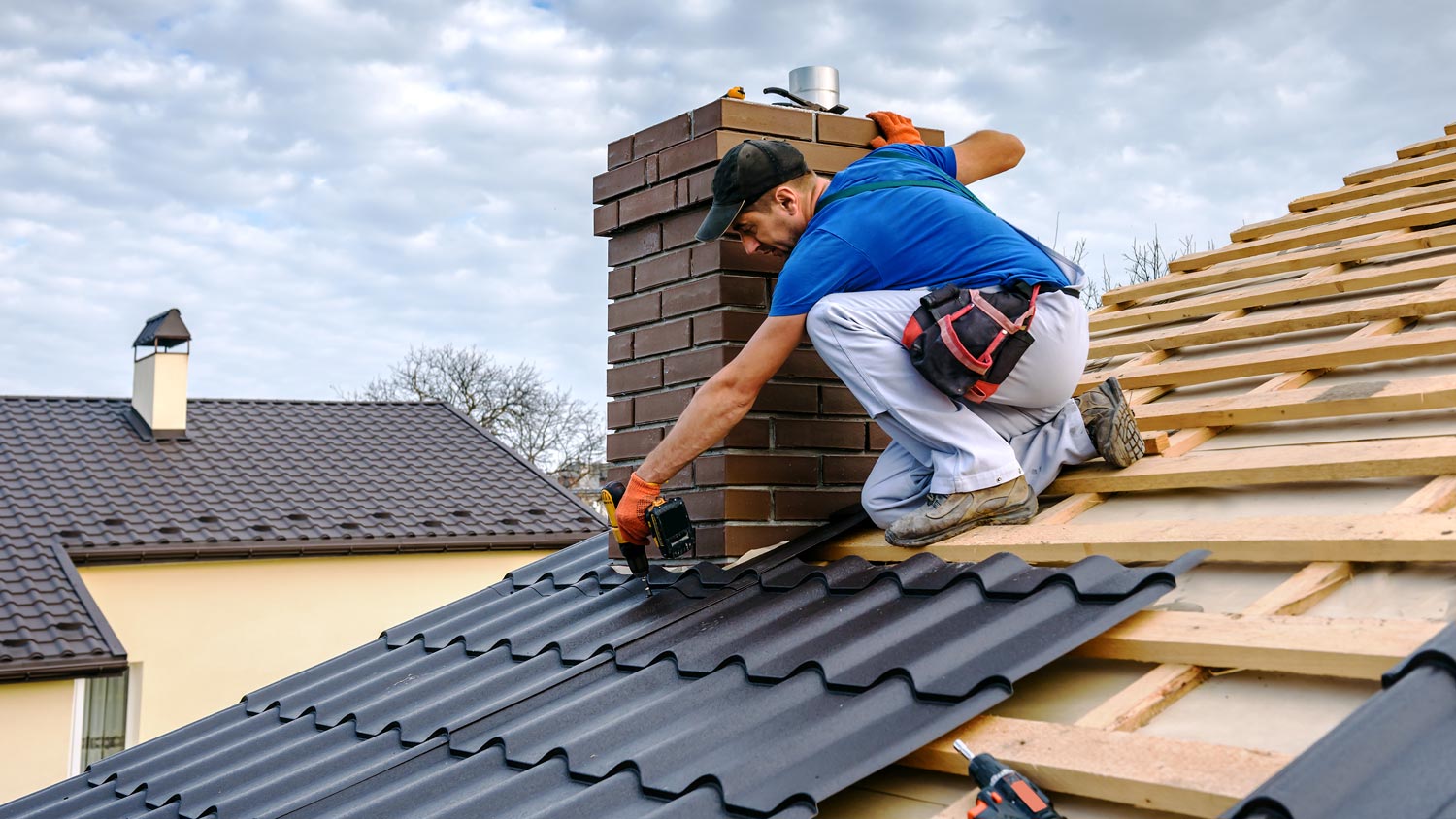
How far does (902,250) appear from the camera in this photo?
10.6 ft

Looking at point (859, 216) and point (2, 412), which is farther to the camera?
point (2, 412)

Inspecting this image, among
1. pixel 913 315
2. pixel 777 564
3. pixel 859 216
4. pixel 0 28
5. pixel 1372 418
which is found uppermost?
pixel 0 28

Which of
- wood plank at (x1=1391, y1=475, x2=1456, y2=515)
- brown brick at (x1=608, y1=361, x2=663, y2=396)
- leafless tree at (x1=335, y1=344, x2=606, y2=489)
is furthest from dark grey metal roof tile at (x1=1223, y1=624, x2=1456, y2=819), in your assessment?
leafless tree at (x1=335, y1=344, x2=606, y2=489)

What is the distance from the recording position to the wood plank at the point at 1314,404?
2990 mm

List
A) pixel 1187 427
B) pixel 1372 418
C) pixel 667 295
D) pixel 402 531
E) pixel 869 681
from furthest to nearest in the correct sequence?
pixel 402 531 → pixel 667 295 → pixel 1187 427 → pixel 1372 418 → pixel 869 681

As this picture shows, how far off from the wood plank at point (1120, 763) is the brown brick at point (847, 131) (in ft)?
7.69

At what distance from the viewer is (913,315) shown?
310 cm

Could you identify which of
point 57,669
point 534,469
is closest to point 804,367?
point 57,669

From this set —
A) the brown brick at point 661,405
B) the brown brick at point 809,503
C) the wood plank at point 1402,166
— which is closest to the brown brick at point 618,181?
the brown brick at point 661,405

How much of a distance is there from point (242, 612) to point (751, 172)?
1360 cm

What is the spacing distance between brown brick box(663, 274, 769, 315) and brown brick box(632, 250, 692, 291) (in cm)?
5

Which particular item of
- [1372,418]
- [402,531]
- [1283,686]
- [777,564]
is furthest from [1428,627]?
[402,531]

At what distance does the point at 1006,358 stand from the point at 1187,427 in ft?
2.43

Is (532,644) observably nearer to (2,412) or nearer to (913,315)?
(913,315)
